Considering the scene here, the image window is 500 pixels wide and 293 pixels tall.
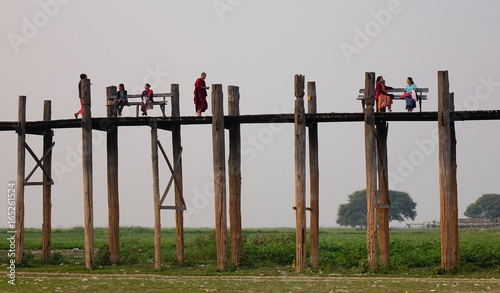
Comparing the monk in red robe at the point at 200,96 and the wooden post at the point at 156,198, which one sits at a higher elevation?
the monk in red robe at the point at 200,96

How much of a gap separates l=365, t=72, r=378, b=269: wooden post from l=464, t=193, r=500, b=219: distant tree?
58.9 metres

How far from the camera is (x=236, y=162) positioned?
24984 mm

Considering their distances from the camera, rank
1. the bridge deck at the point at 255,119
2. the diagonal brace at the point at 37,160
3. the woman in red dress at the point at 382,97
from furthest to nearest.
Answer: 1. the diagonal brace at the point at 37,160
2. the woman in red dress at the point at 382,97
3. the bridge deck at the point at 255,119

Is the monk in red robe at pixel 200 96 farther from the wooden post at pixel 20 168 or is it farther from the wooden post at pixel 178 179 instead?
the wooden post at pixel 20 168

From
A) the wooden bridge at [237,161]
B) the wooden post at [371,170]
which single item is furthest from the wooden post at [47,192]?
the wooden post at [371,170]

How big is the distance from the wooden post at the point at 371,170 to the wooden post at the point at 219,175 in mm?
4116

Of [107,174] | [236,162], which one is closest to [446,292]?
[236,162]

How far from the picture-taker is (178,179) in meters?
26.2

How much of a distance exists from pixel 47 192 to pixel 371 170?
36.3 ft

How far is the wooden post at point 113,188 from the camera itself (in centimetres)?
2650

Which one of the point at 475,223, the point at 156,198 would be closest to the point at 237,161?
the point at 156,198

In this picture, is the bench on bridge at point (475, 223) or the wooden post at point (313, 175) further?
the bench on bridge at point (475, 223)

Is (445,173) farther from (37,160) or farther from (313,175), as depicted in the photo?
(37,160)

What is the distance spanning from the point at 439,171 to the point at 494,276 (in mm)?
3127
